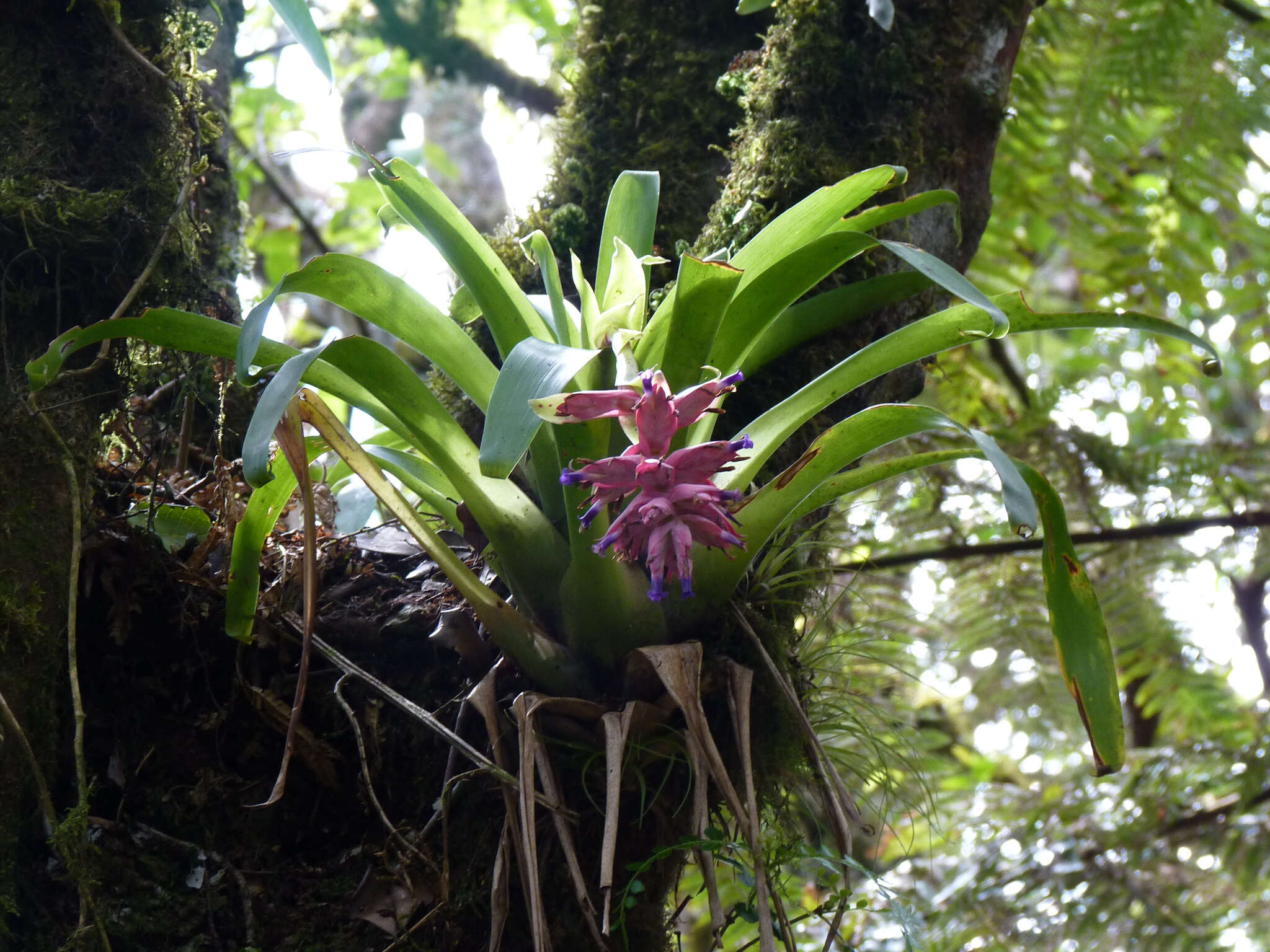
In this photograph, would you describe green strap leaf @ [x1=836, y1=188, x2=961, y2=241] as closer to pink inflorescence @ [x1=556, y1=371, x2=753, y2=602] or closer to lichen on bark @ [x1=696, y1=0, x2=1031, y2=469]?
lichen on bark @ [x1=696, y1=0, x2=1031, y2=469]

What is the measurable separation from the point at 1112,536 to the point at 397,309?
2136mm

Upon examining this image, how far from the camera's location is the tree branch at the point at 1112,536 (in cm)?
237

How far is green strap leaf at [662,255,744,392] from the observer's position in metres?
0.89

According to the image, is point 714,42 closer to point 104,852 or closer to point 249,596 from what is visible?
point 249,596

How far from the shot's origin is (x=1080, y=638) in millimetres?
939

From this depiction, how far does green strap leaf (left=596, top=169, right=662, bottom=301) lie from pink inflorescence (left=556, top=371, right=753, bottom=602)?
1.17ft

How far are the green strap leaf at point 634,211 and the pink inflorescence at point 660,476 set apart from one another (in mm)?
356

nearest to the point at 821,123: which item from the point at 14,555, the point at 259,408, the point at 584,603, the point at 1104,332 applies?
the point at 584,603

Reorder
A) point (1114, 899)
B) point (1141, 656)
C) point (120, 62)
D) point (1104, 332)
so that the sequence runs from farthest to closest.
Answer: point (1104, 332) → point (1141, 656) → point (1114, 899) → point (120, 62)

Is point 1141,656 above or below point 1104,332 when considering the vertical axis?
below

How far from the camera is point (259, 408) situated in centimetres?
79

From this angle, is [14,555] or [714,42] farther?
[714,42]

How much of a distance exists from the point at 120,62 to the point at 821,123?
991mm

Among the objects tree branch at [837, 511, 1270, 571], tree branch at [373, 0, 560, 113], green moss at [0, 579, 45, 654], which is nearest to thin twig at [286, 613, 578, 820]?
green moss at [0, 579, 45, 654]
